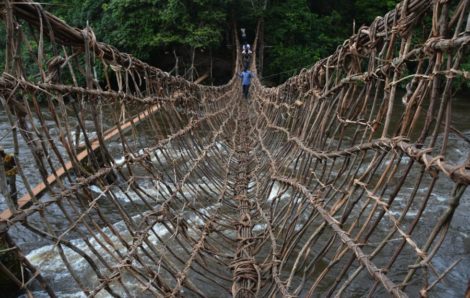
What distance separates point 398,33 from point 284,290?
68 cm

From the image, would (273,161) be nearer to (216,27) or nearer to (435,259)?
(435,259)

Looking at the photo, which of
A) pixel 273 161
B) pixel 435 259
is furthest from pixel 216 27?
pixel 435 259

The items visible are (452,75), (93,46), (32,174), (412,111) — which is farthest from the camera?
(32,174)

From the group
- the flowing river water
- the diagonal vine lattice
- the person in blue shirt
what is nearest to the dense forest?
the person in blue shirt

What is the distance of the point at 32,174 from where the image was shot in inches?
156

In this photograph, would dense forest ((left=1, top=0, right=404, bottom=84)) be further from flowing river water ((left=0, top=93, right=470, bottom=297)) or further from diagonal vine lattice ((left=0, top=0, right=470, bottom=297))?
diagonal vine lattice ((left=0, top=0, right=470, bottom=297))

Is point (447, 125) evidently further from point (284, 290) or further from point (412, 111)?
point (284, 290)

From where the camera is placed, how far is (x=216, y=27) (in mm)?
8547

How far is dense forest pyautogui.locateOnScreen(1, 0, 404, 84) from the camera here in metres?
8.23

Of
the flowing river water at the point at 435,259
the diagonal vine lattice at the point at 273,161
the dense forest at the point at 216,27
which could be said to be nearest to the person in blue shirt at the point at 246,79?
the dense forest at the point at 216,27

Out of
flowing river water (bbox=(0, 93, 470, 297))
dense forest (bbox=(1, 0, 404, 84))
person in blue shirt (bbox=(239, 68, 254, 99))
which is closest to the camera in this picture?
flowing river water (bbox=(0, 93, 470, 297))

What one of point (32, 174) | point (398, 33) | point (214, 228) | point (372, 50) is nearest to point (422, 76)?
point (398, 33)

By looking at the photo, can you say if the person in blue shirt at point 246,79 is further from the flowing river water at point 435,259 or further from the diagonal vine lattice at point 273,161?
the diagonal vine lattice at point 273,161

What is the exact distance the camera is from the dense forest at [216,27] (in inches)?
324
